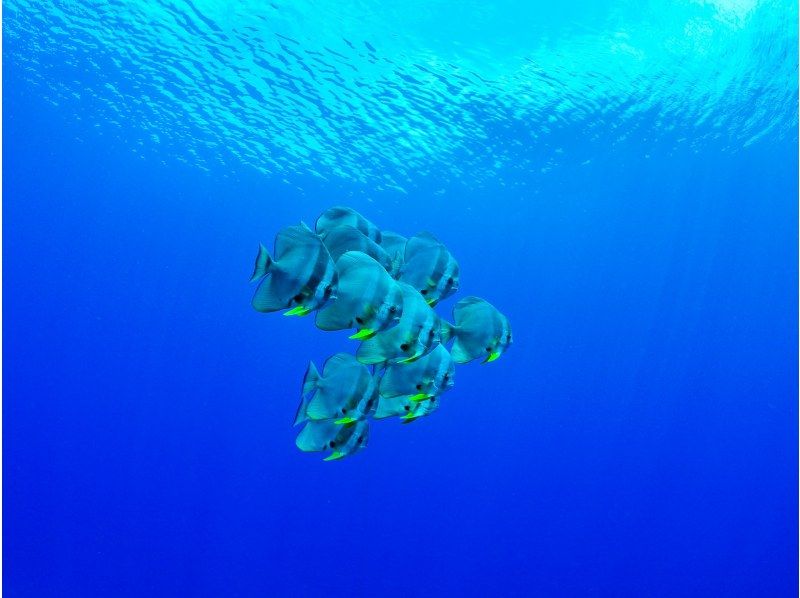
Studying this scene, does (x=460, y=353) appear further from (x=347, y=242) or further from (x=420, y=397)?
(x=347, y=242)

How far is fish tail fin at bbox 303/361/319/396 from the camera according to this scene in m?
3.33

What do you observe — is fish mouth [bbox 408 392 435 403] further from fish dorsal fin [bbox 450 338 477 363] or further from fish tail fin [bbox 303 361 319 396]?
fish tail fin [bbox 303 361 319 396]

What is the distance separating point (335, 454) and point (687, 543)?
2426 centimetres

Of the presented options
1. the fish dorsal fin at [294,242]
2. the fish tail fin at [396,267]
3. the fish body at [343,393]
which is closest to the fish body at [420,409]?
the fish body at [343,393]

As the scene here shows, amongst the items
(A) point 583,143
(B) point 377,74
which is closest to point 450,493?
(A) point 583,143

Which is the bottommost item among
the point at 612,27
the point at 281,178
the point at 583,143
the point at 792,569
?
the point at 792,569

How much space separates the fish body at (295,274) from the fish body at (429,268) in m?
0.80

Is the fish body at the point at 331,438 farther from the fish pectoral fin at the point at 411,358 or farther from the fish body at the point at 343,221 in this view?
the fish body at the point at 343,221

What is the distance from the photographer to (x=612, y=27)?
13922mm

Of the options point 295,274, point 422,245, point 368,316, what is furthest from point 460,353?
point 295,274

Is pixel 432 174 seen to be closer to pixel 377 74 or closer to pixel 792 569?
pixel 377 74

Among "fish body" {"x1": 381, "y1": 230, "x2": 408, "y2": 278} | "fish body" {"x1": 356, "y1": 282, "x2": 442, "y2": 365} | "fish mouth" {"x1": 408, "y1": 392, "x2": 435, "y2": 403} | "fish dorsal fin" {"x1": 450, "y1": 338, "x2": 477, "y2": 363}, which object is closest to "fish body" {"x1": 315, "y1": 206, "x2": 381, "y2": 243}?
"fish body" {"x1": 381, "y1": 230, "x2": 408, "y2": 278}

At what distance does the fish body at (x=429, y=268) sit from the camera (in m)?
3.46

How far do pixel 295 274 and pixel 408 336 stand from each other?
0.67 metres
